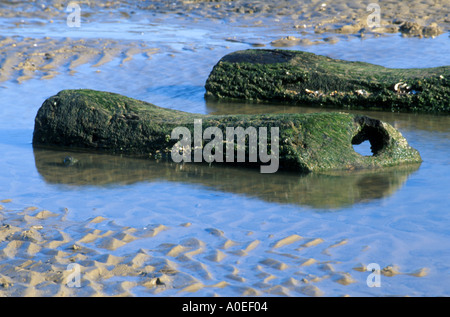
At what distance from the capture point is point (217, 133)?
6543mm

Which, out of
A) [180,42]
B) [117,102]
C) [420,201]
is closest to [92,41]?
[180,42]

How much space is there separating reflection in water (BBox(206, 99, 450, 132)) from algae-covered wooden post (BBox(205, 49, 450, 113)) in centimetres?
16

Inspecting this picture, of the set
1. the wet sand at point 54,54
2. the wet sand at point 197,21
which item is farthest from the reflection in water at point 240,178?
the wet sand at point 197,21

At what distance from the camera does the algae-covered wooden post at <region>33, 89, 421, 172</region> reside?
20.6 ft

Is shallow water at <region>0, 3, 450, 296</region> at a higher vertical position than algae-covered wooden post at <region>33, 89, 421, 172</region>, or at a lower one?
lower

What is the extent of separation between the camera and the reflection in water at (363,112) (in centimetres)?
838

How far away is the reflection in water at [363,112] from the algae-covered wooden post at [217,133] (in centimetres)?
182

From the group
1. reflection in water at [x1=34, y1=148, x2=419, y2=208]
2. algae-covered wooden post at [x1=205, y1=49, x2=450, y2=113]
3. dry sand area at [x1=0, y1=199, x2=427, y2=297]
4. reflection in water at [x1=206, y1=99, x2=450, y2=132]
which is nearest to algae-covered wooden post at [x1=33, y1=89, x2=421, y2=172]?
reflection in water at [x1=34, y1=148, x2=419, y2=208]

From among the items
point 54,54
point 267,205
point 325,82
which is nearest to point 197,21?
point 54,54

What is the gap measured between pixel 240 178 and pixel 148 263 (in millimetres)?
2184

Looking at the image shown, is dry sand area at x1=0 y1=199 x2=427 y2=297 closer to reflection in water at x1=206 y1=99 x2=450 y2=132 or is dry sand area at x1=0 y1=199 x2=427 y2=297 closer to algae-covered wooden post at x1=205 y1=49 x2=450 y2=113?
reflection in water at x1=206 y1=99 x2=450 y2=132

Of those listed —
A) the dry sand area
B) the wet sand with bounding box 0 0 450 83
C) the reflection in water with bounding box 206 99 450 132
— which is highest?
the wet sand with bounding box 0 0 450 83
